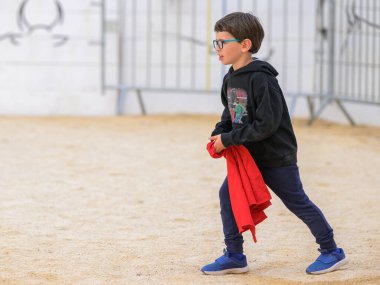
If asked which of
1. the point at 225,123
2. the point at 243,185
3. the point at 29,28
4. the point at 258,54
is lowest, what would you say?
the point at 258,54

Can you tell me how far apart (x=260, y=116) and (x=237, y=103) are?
19 centimetres

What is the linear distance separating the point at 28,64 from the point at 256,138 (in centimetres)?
890

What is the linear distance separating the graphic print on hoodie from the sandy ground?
82 cm

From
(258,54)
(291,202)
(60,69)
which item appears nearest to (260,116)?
(291,202)

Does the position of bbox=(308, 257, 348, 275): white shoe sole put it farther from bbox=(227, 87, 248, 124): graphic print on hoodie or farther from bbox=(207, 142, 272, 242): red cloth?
bbox=(227, 87, 248, 124): graphic print on hoodie

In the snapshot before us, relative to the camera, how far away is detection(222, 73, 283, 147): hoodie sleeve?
15.5 feet

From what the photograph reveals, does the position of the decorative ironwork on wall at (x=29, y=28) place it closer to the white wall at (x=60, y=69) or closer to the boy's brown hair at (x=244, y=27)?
the white wall at (x=60, y=69)

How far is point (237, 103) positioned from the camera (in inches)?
192

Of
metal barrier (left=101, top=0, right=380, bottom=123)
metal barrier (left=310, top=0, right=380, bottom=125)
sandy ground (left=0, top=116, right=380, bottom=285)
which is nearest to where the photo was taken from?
sandy ground (left=0, top=116, right=380, bottom=285)

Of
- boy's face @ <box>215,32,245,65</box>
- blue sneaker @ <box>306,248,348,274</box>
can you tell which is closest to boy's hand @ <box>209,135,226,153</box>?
boy's face @ <box>215,32,245,65</box>

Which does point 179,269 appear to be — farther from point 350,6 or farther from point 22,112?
point 22,112

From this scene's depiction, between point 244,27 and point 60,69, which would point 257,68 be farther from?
point 60,69

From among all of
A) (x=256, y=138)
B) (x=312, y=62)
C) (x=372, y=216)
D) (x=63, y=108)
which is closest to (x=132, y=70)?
(x=63, y=108)

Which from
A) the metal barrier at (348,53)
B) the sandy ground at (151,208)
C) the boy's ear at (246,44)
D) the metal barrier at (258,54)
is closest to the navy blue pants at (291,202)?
the sandy ground at (151,208)
